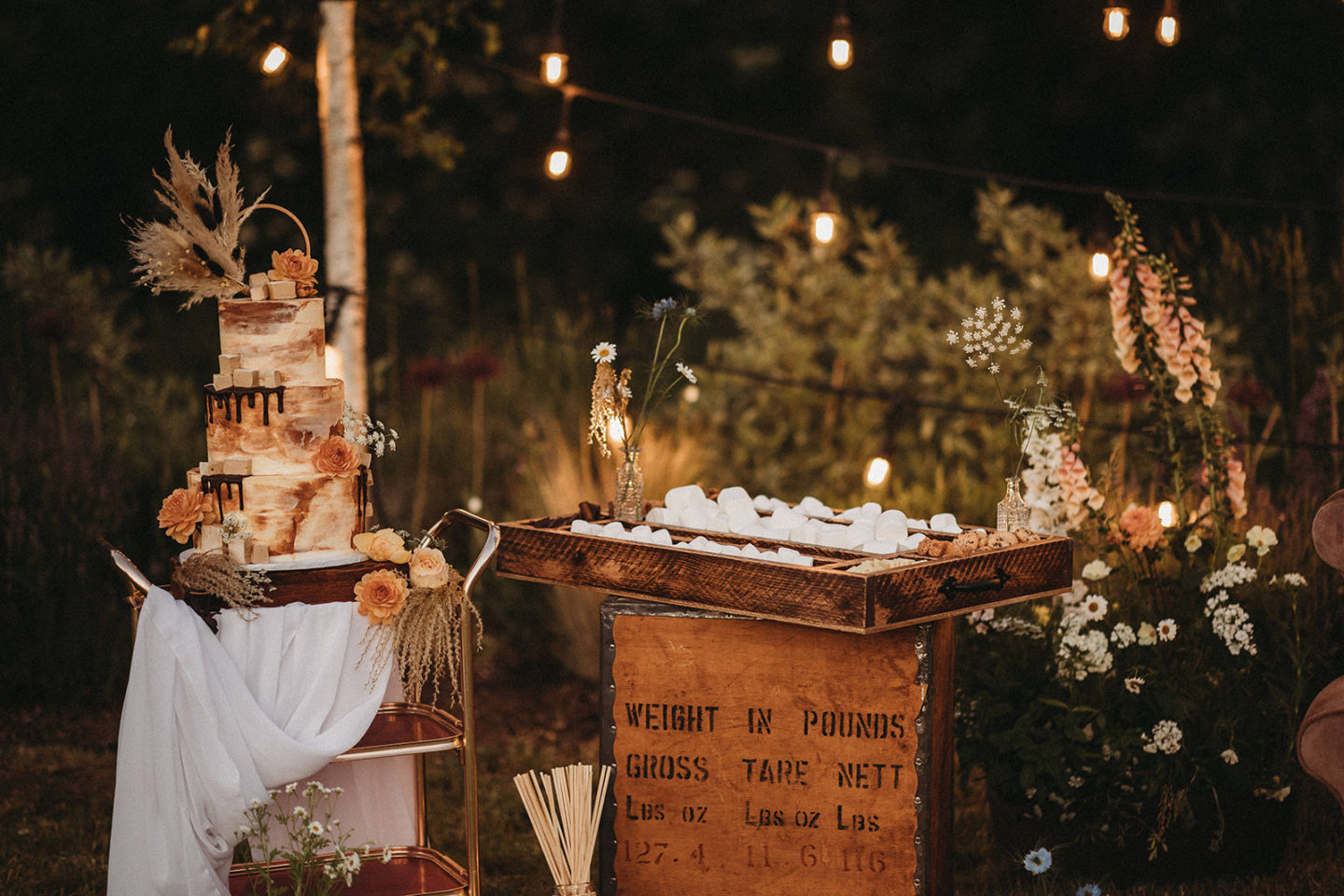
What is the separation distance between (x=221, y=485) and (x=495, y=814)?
5.27ft

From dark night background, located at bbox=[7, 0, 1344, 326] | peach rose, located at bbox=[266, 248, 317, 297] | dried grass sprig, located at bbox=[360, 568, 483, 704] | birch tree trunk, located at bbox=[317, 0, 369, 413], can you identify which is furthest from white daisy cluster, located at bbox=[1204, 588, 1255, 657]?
dark night background, located at bbox=[7, 0, 1344, 326]

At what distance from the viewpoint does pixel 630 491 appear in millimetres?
3512

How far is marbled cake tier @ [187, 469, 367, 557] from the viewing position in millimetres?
3119

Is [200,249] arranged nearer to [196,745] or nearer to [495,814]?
[196,745]

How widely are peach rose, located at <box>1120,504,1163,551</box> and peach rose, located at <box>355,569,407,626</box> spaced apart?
1.95 metres

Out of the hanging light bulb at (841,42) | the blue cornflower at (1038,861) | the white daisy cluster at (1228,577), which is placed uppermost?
the hanging light bulb at (841,42)

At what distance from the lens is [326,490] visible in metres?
3.17

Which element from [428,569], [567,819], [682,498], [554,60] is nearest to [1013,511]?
[682,498]

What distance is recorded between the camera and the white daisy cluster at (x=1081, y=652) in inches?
141

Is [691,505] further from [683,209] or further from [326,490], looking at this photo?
[683,209]

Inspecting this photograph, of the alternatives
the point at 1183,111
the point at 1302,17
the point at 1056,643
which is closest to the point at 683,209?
the point at 1183,111

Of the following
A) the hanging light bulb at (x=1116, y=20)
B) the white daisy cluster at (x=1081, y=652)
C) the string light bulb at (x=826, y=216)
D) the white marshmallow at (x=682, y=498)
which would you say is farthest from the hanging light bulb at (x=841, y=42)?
the white daisy cluster at (x=1081, y=652)

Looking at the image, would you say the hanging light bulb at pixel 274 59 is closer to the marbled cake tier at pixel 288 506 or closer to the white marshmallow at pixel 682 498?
the marbled cake tier at pixel 288 506

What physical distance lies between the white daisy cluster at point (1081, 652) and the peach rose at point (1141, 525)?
0.30 m
